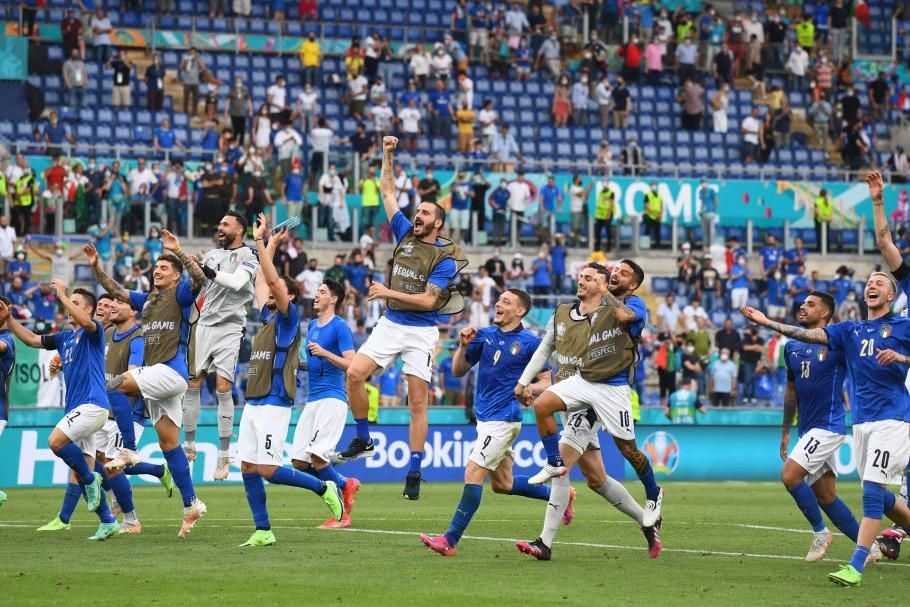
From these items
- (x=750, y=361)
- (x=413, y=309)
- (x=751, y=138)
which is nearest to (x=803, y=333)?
(x=413, y=309)

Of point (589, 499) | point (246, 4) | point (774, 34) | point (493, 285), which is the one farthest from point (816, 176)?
point (589, 499)

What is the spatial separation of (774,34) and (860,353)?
115 feet

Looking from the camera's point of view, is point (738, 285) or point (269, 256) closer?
point (269, 256)

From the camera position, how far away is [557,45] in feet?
144

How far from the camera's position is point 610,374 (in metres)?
13.7

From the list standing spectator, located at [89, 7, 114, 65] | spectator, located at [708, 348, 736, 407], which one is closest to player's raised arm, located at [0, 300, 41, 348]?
spectator, located at [708, 348, 736, 407]

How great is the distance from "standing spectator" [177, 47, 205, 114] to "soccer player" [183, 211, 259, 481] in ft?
70.8

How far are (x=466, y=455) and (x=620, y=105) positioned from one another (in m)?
16.3

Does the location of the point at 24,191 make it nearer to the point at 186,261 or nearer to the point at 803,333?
the point at 186,261

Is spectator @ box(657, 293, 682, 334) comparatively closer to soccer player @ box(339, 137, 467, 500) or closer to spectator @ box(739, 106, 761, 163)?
spectator @ box(739, 106, 761, 163)

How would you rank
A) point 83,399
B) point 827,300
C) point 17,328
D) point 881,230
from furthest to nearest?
point 17,328 → point 83,399 → point 827,300 → point 881,230

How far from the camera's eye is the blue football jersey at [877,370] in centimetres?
1286

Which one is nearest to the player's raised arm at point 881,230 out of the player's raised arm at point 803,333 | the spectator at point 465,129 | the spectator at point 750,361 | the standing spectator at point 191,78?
the player's raised arm at point 803,333

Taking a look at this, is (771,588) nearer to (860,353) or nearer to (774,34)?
(860,353)
